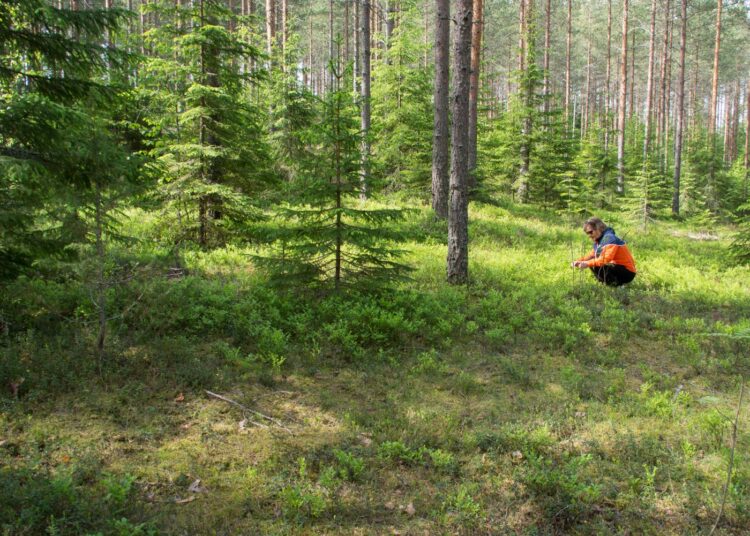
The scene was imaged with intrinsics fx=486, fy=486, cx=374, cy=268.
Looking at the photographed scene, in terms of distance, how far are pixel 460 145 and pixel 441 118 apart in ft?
15.6

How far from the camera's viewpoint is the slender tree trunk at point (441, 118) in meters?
13.1

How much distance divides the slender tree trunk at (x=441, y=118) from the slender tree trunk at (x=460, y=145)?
3638 mm

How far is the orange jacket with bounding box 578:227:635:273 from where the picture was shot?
9977 mm

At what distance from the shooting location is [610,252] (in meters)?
10.0

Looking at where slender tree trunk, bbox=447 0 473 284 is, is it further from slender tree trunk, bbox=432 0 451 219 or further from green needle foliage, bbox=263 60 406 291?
slender tree trunk, bbox=432 0 451 219

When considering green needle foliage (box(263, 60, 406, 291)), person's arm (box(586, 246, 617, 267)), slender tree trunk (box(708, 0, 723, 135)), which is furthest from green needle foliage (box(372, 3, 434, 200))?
slender tree trunk (box(708, 0, 723, 135))

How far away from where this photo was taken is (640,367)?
23.5ft

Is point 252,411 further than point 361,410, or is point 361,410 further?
point 361,410

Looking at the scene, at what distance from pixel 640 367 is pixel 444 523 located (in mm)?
4633

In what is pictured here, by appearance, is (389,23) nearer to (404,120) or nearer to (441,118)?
(404,120)

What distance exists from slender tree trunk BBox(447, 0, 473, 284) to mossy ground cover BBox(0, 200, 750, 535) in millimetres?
761

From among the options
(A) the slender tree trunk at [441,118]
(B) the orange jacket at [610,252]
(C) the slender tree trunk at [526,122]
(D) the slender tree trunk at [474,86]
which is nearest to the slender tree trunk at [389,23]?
(D) the slender tree trunk at [474,86]

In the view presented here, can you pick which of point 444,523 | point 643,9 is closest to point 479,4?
point 444,523

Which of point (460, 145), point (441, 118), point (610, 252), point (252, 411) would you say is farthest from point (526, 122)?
point (252, 411)
